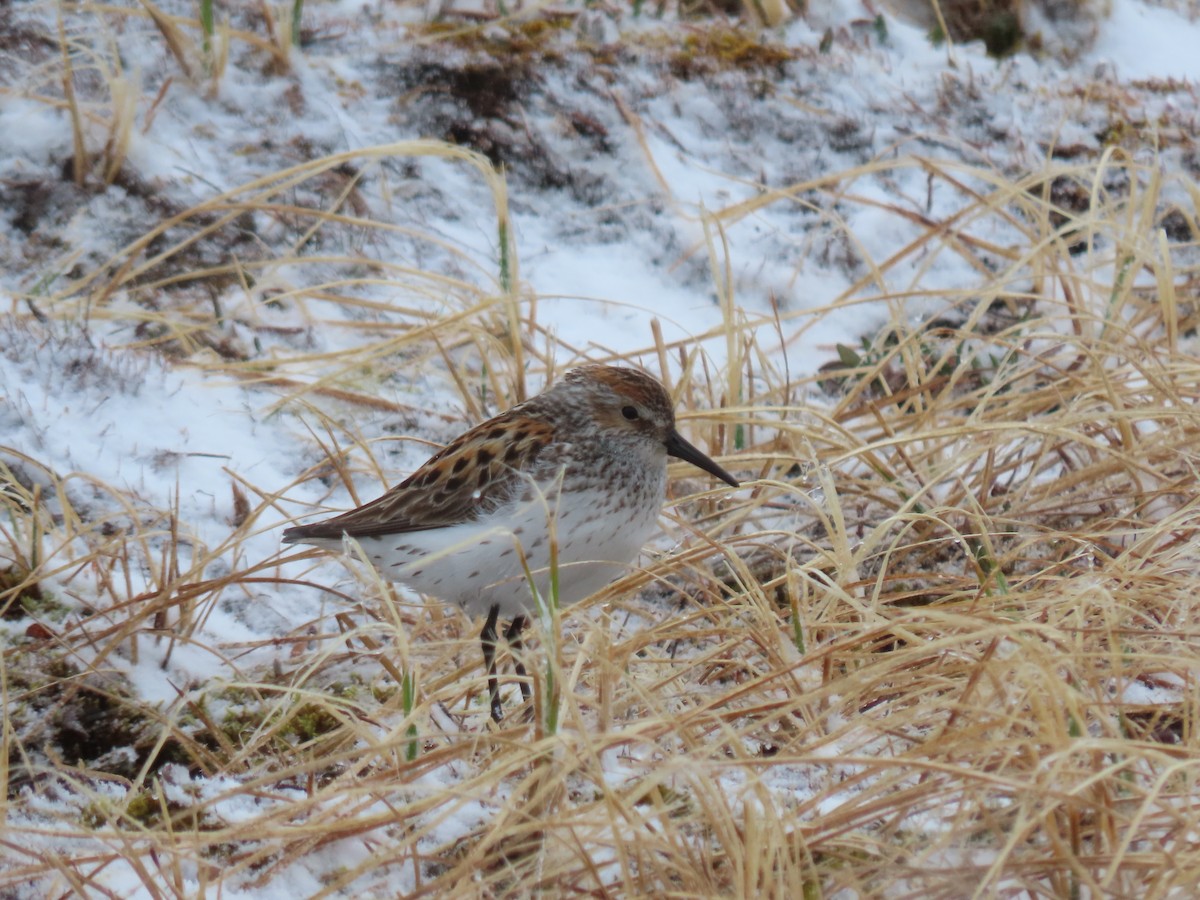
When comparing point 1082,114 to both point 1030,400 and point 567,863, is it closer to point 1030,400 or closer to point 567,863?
point 1030,400

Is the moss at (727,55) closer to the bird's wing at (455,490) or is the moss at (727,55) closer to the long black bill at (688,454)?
the long black bill at (688,454)

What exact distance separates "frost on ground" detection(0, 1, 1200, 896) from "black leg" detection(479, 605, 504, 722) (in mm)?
77

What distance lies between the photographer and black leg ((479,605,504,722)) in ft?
11.7

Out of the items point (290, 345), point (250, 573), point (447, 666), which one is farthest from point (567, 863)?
point (290, 345)

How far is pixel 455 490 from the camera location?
394 centimetres

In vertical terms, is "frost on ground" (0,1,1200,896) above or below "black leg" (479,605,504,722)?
above

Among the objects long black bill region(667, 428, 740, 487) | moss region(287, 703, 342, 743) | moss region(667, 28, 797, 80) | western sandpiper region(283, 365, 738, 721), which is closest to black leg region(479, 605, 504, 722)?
western sandpiper region(283, 365, 738, 721)

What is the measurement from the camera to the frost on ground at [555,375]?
2789mm

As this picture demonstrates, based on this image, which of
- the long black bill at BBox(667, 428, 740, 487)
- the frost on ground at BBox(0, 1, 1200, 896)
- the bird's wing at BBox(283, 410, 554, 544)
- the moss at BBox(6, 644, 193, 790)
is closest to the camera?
the frost on ground at BBox(0, 1, 1200, 896)

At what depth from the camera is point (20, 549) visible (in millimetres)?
3900

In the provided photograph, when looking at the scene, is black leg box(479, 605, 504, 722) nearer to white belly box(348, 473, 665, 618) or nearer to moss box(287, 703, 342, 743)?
white belly box(348, 473, 665, 618)

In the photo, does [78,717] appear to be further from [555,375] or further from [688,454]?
[555,375]

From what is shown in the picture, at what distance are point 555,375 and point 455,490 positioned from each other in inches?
52.3

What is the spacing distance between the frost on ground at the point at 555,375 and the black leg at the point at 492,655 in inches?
3.0
